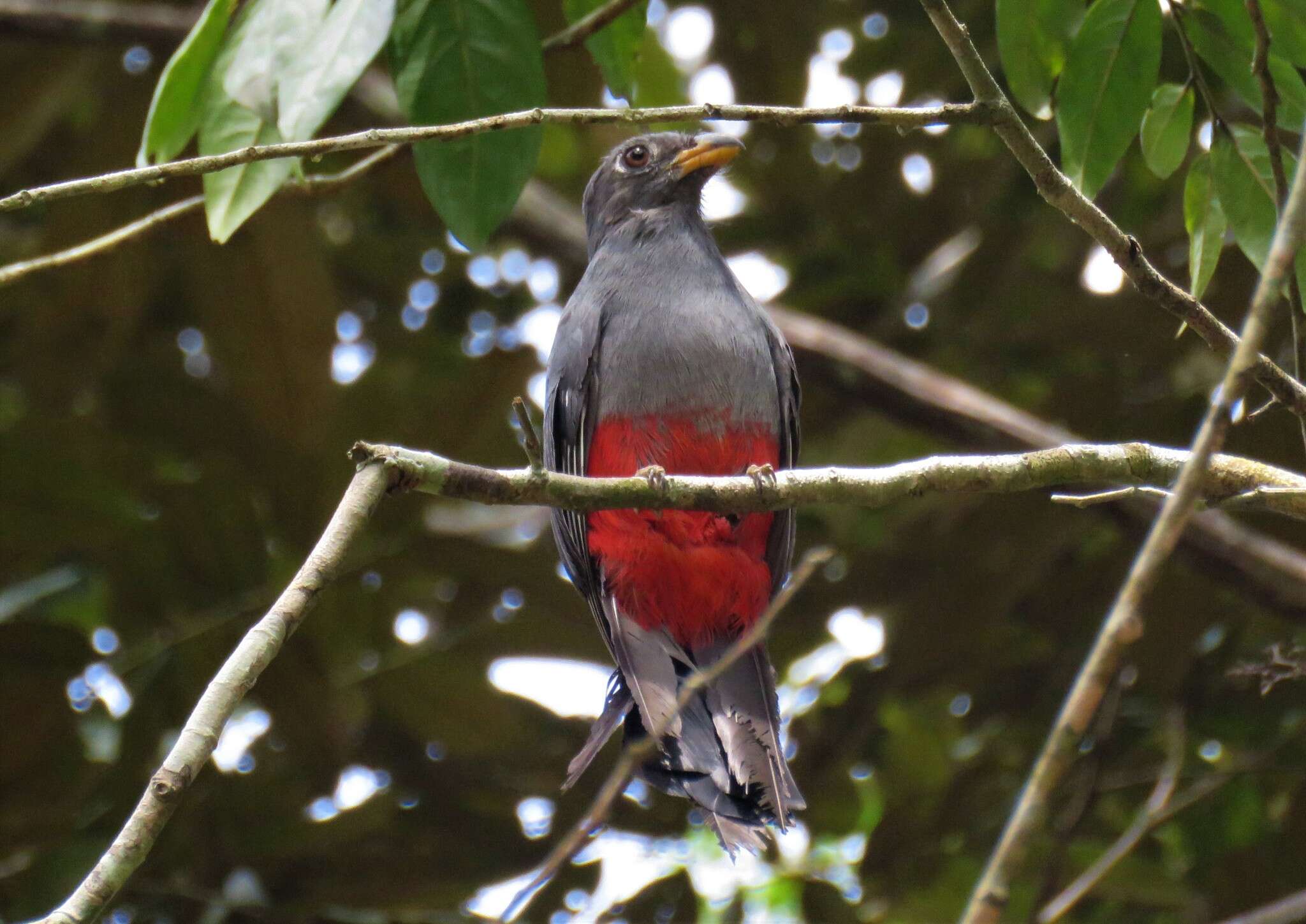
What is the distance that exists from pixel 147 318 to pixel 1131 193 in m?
3.97

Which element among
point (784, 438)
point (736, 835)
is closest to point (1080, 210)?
point (736, 835)

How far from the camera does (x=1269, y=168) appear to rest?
264 cm

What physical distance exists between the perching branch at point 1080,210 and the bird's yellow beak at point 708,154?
2.27 metres

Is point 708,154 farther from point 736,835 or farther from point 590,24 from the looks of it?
point 736,835

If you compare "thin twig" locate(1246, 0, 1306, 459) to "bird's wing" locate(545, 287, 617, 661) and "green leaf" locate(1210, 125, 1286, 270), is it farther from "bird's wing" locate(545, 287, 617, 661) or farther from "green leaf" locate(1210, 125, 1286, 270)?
"bird's wing" locate(545, 287, 617, 661)

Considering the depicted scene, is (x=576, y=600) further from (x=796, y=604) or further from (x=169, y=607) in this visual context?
(x=169, y=607)

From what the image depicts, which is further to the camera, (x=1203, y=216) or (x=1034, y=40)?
(x=1034, y=40)

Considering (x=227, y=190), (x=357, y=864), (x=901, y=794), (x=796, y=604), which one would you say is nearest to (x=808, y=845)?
(x=901, y=794)

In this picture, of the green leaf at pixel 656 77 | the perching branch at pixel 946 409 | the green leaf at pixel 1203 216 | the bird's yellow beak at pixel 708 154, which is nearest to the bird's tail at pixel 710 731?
the perching branch at pixel 946 409

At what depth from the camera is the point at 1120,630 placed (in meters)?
1.16

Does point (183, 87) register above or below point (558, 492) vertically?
above

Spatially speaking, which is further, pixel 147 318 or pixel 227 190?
pixel 147 318

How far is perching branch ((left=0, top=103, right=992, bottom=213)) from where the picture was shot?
2.21 metres

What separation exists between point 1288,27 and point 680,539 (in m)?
1.88
